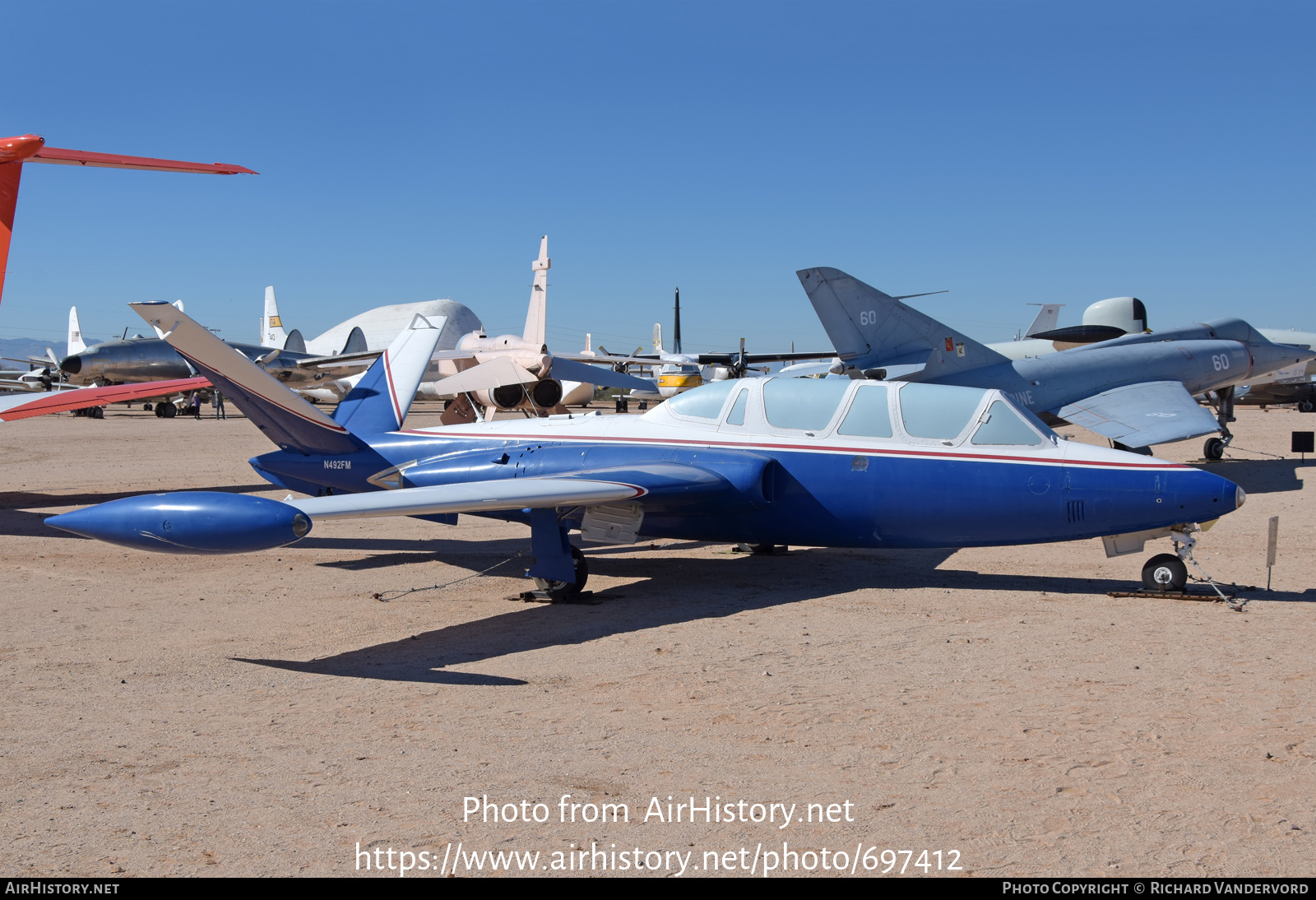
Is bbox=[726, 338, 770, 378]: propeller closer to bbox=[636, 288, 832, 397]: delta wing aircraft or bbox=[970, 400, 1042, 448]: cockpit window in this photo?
bbox=[636, 288, 832, 397]: delta wing aircraft

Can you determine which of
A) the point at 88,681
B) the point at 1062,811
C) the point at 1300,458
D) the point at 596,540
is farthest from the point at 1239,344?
the point at 88,681

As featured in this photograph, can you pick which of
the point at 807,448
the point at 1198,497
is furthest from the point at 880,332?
the point at 1198,497

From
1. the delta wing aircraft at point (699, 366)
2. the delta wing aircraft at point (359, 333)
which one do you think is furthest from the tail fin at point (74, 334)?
the delta wing aircraft at point (699, 366)

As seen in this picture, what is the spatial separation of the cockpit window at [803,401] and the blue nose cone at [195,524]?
496 cm

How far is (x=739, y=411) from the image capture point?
1005 centimetres

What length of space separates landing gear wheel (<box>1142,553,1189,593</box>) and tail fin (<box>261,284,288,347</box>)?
73132 millimetres

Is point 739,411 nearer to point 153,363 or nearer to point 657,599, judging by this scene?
point 657,599

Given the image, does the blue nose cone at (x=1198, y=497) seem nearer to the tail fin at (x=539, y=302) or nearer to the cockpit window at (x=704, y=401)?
the cockpit window at (x=704, y=401)

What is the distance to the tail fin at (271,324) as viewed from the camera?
73.6m

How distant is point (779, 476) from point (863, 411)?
42.0 inches

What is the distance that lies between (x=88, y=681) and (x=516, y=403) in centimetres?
2286

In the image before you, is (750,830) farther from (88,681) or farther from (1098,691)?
(88,681)

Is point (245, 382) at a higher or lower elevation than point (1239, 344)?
lower

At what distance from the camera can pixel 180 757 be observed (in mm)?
5184
